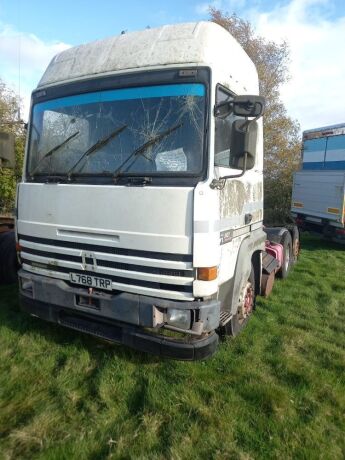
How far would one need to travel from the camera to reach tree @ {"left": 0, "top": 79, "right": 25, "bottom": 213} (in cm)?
1176

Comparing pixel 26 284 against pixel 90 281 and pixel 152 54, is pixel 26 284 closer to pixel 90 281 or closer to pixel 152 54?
pixel 90 281

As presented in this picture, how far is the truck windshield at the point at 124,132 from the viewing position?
2.97 metres

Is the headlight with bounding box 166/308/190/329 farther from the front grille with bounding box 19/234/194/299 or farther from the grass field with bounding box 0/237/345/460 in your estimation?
the grass field with bounding box 0/237/345/460

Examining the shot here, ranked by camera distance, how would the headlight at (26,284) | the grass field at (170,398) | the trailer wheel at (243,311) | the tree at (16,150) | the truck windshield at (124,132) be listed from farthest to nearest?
the tree at (16,150)
the trailer wheel at (243,311)
the headlight at (26,284)
the truck windshield at (124,132)
the grass field at (170,398)

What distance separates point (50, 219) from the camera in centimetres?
337

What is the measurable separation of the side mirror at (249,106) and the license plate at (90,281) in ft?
5.90

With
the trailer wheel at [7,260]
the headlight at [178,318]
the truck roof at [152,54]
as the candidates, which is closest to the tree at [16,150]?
the trailer wheel at [7,260]

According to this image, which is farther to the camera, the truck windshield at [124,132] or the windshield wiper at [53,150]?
the windshield wiper at [53,150]

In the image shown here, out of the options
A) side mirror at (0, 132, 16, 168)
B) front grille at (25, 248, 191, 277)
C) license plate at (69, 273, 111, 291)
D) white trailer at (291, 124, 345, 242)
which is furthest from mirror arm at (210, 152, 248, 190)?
white trailer at (291, 124, 345, 242)

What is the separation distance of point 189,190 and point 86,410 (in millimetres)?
1892

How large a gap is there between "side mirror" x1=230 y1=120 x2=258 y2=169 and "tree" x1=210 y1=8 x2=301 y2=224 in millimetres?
14964

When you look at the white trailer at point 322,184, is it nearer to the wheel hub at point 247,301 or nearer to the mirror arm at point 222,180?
the wheel hub at point 247,301

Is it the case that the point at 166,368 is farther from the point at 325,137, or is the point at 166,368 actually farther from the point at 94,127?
the point at 325,137

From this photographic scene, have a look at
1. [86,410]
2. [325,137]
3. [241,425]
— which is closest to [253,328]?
[241,425]
